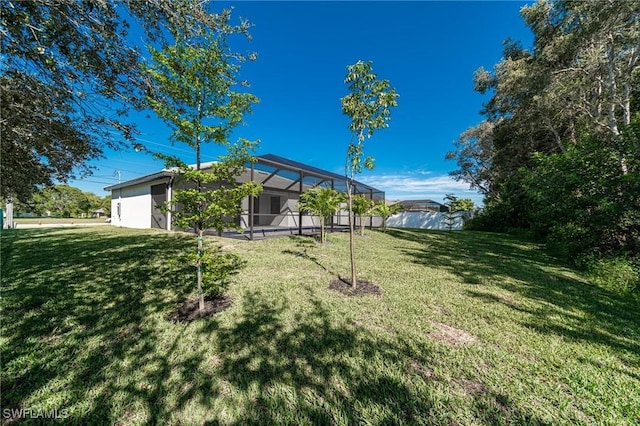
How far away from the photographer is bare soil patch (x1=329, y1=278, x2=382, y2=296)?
3482mm

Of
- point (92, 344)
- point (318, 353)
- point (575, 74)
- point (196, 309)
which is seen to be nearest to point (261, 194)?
point (196, 309)

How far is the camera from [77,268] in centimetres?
441

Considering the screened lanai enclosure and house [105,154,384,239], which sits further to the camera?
house [105,154,384,239]

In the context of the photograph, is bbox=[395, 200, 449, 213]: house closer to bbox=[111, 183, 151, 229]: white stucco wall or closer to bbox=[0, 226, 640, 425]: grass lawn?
bbox=[0, 226, 640, 425]: grass lawn

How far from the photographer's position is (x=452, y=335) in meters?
2.40

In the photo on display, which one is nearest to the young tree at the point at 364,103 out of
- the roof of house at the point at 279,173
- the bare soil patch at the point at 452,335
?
the bare soil patch at the point at 452,335

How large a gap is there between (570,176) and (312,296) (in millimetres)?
6612

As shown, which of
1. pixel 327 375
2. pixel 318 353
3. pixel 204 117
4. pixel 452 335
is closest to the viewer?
pixel 327 375

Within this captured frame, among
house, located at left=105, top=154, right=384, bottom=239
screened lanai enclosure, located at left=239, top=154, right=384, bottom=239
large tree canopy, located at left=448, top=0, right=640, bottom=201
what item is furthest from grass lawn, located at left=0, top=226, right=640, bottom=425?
house, located at left=105, top=154, right=384, bottom=239

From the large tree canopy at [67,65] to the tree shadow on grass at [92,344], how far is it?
2.38 m

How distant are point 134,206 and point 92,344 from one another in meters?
14.1

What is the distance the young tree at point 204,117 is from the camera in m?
2.56

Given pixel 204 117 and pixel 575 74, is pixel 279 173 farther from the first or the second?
pixel 575 74

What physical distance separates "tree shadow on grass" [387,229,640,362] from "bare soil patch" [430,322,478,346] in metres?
0.91
